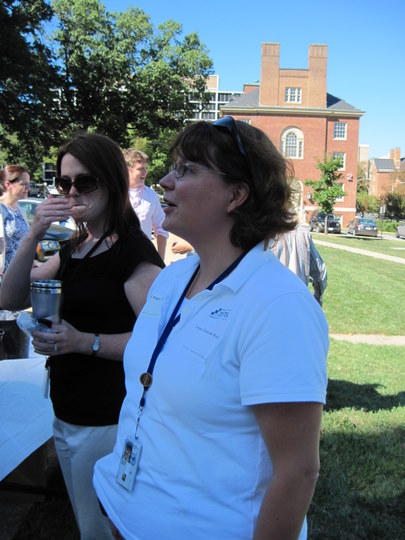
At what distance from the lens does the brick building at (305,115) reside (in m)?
58.1

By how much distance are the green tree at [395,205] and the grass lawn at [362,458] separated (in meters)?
64.6

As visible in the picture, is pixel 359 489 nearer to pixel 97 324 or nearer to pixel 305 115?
pixel 97 324

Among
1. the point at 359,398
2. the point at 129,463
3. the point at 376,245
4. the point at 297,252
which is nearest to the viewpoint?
the point at 129,463

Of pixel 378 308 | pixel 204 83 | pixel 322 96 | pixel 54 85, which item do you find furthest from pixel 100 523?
pixel 322 96

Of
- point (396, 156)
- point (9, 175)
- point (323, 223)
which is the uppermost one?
point (396, 156)

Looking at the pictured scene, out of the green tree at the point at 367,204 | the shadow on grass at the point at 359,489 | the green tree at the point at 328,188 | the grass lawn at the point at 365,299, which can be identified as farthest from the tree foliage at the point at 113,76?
the green tree at the point at 367,204

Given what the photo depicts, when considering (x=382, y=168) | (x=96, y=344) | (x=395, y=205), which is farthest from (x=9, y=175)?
(x=382, y=168)

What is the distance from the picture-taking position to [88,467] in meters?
1.96

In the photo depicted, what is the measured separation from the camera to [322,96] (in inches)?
2311

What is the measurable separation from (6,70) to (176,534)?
89.1 feet

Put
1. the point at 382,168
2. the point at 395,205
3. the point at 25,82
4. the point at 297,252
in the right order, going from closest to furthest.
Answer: the point at 297,252, the point at 25,82, the point at 395,205, the point at 382,168

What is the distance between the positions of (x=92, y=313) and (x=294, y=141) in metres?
60.5

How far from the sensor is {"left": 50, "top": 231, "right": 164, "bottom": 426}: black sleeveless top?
1961 mm

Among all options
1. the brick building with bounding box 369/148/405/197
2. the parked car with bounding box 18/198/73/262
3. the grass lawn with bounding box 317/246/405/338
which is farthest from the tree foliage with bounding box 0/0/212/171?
the brick building with bounding box 369/148/405/197
